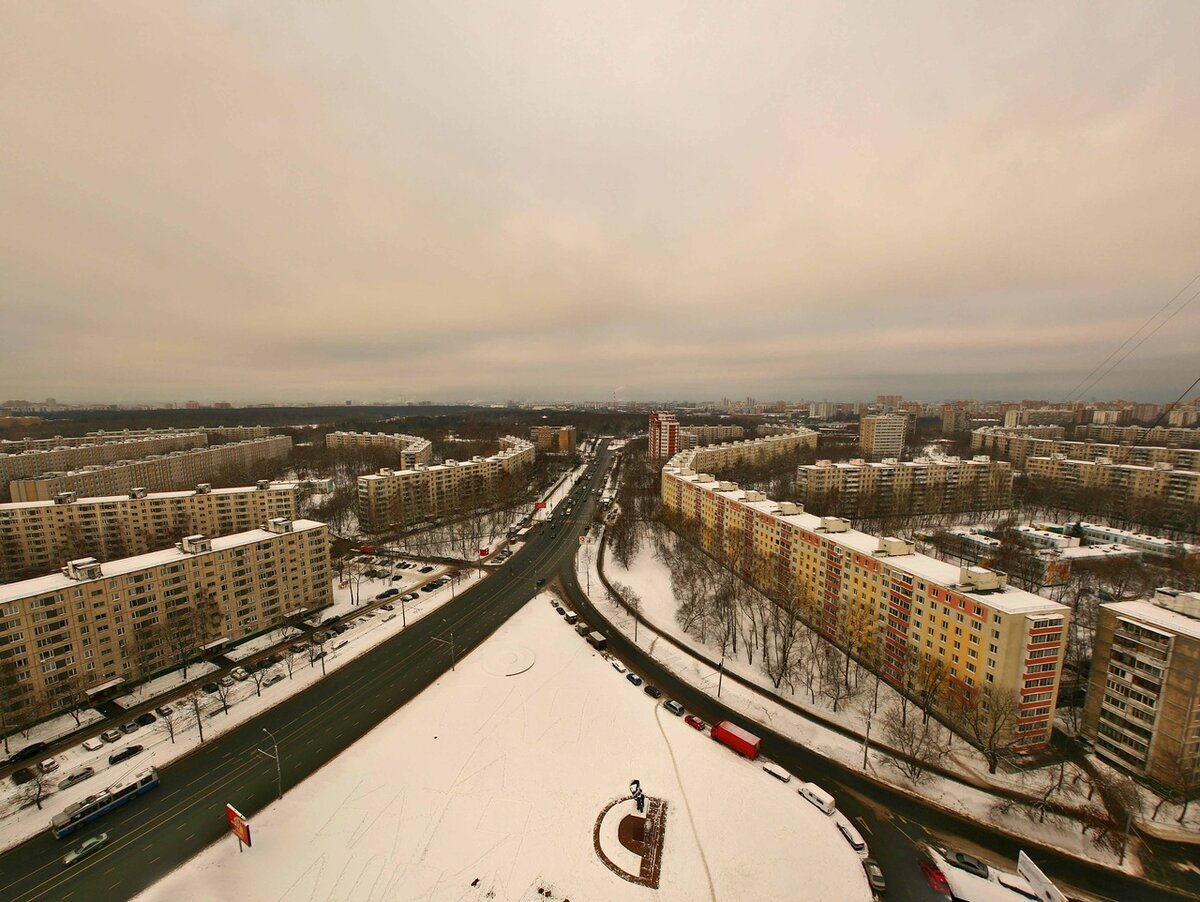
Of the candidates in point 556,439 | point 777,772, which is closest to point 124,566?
point 777,772

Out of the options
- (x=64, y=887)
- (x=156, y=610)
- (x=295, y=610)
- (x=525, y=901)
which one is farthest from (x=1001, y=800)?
(x=156, y=610)

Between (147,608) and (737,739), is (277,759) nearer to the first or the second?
(147,608)

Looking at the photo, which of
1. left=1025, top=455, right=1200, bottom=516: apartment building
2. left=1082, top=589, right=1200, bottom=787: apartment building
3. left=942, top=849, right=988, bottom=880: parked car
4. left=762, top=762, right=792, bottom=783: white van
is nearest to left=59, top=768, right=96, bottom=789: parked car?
left=762, top=762, right=792, bottom=783: white van

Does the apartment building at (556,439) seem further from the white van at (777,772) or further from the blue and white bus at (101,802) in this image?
the blue and white bus at (101,802)

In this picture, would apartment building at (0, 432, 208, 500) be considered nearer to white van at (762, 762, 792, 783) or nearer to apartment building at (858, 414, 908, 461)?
white van at (762, 762, 792, 783)

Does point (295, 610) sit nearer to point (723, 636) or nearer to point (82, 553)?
point (82, 553)

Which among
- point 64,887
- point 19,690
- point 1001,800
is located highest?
point 19,690
